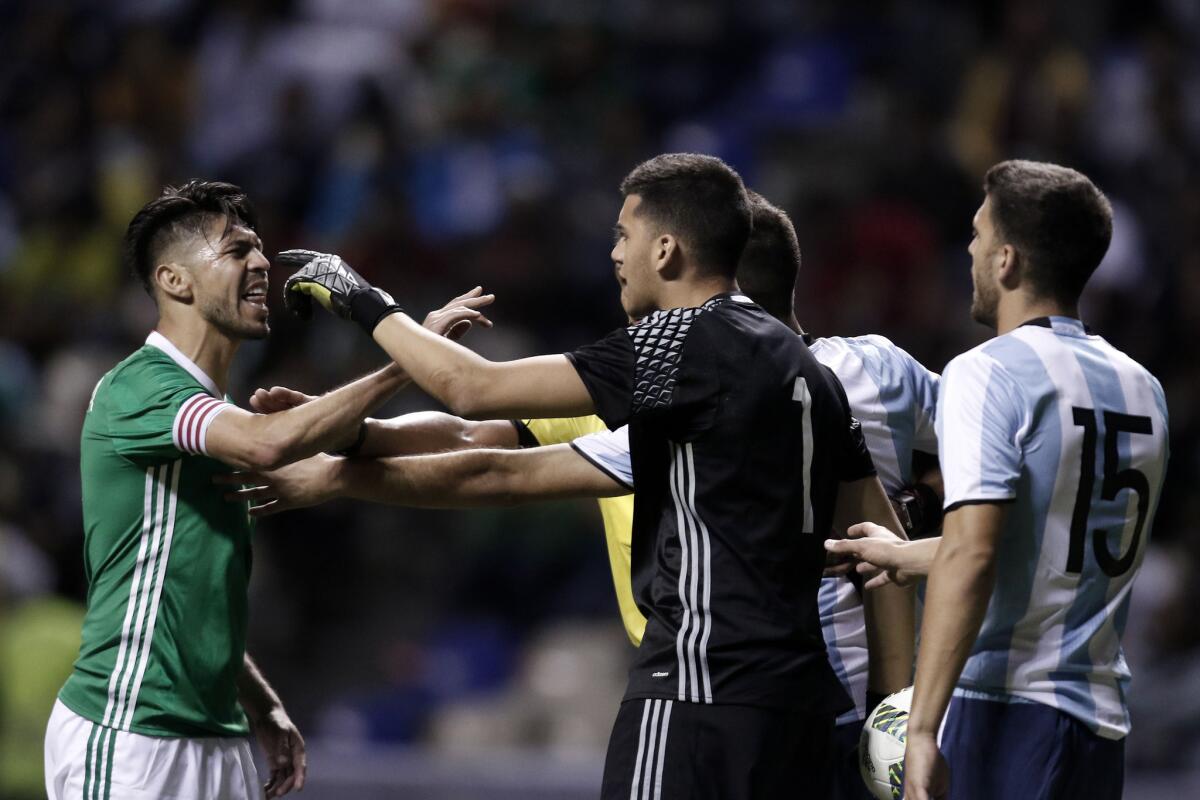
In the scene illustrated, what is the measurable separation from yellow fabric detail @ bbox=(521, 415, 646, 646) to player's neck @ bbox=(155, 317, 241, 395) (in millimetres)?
884

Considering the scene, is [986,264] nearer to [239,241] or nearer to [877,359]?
[877,359]

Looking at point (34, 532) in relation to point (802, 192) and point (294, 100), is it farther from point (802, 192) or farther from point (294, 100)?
point (802, 192)

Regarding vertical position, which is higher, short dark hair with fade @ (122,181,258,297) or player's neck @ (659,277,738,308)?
short dark hair with fade @ (122,181,258,297)

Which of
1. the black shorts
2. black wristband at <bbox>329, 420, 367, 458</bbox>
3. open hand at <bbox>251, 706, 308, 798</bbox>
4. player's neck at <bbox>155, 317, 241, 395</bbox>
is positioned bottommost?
open hand at <bbox>251, 706, 308, 798</bbox>

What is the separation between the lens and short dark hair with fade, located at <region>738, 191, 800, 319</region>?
4.37 metres

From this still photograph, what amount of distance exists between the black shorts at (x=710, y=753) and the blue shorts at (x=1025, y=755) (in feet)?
1.17

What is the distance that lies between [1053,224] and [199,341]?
2187mm

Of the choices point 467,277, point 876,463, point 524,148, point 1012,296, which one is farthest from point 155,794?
point 524,148

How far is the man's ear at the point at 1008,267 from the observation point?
3.80 m

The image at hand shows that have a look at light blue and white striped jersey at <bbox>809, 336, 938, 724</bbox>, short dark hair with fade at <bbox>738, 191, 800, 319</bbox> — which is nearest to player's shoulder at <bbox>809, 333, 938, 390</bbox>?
light blue and white striped jersey at <bbox>809, 336, 938, 724</bbox>

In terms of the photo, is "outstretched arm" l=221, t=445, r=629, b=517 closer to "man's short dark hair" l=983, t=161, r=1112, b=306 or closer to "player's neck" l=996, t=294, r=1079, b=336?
"player's neck" l=996, t=294, r=1079, b=336

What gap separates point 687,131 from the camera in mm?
10852

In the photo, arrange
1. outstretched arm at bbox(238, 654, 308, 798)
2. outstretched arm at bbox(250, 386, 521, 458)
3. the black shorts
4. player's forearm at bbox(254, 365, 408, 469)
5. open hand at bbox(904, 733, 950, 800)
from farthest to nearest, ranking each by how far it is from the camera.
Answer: outstretched arm at bbox(238, 654, 308, 798), outstretched arm at bbox(250, 386, 521, 458), player's forearm at bbox(254, 365, 408, 469), the black shorts, open hand at bbox(904, 733, 950, 800)

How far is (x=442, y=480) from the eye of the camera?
4.13 meters
